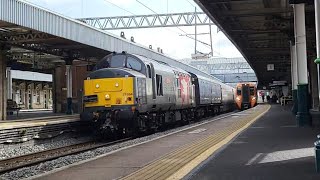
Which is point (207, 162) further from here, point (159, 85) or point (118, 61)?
point (159, 85)

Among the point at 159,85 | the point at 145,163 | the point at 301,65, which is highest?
the point at 301,65

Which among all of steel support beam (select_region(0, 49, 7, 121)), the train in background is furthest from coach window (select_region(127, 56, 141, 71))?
the train in background

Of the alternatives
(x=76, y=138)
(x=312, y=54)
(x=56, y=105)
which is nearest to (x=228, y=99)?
(x=312, y=54)

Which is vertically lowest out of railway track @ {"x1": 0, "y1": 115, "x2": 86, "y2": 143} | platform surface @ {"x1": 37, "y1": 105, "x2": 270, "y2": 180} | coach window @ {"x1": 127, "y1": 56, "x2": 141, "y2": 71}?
platform surface @ {"x1": 37, "y1": 105, "x2": 270, "y2": 180}

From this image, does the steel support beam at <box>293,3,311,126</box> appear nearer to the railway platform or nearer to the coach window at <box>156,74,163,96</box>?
the railway platform

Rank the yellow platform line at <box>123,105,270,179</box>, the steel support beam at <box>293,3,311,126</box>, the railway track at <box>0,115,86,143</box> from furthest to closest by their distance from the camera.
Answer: the steel support beam at <box>293,3,311,126</box>, the railway track at <box>0,115,86,143</box>, the yellow platform line at <box>123,105,270,179</box>

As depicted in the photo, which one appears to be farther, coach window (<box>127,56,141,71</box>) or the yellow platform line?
coach window (<box>127,56,141,71</box>)

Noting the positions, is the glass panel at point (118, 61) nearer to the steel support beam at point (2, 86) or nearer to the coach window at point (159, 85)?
the coach window at point (159, 85)

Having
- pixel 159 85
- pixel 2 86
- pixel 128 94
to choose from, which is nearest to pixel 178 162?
pixel 128 94

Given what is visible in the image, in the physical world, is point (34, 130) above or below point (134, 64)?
below

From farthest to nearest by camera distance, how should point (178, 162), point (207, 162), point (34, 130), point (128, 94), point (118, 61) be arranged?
1. point (118, 61)
2. point (34, 130)
3. point (128, 94)
4. point (178, 162)
5. point (207, 162)

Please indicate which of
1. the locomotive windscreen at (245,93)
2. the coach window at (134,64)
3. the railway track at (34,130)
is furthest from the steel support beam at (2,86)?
the locomotive windscreen at (245,93)

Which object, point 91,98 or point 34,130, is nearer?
point 91,98

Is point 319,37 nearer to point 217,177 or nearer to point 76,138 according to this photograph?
point 217,177
